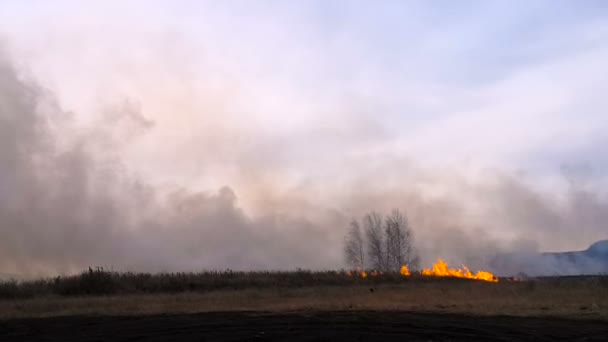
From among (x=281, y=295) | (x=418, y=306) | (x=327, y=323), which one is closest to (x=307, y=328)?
(x=327, y=323)

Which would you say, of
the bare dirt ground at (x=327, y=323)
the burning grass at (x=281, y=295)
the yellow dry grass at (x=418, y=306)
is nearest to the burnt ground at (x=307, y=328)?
the bare dirt ground at (x=327, y=323)

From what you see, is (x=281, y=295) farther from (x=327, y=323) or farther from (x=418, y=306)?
(x=327, y=323)

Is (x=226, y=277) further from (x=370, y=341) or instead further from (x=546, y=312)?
(x=370, y=341)

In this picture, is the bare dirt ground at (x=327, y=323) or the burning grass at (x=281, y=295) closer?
the bare dirt ground at (x=327, y=323)

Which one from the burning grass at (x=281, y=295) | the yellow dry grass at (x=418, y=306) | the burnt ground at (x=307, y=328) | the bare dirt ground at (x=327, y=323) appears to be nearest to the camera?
the burnt ground at (x=307, y=328)

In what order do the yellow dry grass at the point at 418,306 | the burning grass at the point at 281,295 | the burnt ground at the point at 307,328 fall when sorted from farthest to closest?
the burning grass at the point at 281,295 → the yellow dry grass at the point at 418,306 → the burnt ground at the point at 307,328

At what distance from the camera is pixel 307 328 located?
2242 centimetres

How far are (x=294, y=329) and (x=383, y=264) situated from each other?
7792 centimetres

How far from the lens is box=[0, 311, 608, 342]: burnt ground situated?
2050cm

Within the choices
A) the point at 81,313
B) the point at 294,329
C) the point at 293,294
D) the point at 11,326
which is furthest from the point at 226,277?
the point at 294,329

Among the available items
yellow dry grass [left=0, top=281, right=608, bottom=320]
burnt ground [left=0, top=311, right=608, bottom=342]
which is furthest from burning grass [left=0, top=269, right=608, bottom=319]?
burnt ground [left=0, top=311, right=608, bottom=342]

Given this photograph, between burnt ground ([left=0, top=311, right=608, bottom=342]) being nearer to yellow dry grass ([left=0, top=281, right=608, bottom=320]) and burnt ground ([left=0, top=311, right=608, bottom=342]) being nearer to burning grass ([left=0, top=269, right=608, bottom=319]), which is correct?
yellow dry grass ([left=0, top=281, right=608, bottom=320])

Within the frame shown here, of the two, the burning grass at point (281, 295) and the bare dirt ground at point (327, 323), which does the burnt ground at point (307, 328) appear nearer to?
the bare dirt ground at point (327, 323)

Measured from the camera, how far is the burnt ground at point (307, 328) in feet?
67.3
